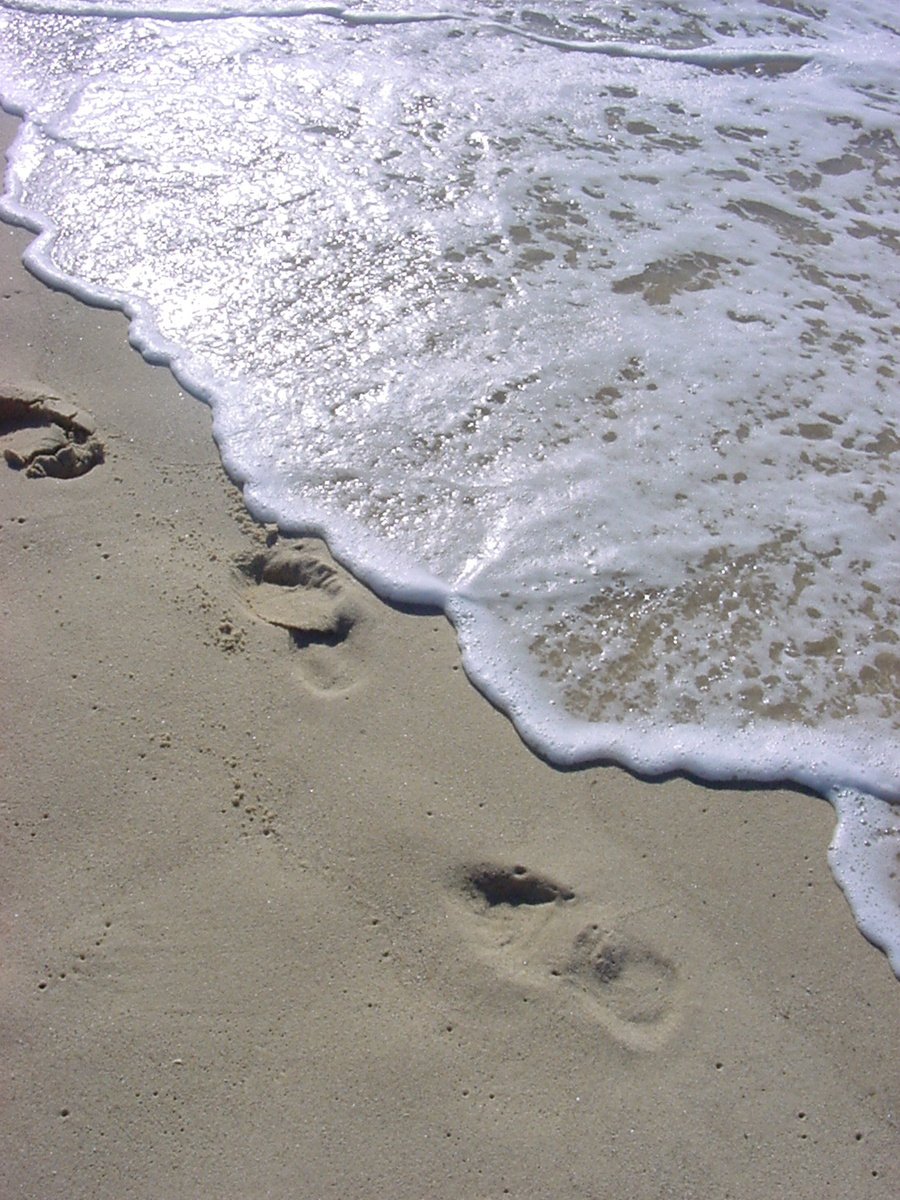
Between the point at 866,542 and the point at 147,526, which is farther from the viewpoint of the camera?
the point at 866,542

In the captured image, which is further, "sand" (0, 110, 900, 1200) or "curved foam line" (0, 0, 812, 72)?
"curved foam line" (0, 0, 812, 72)

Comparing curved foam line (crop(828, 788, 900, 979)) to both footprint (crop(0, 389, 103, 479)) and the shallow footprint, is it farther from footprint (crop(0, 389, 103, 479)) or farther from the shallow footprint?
footprint (crop(0, 389, 103, 479))

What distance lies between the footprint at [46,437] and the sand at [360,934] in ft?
0.85

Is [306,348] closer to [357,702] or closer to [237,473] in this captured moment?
[237,473]

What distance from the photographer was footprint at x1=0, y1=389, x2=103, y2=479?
9.92 feet

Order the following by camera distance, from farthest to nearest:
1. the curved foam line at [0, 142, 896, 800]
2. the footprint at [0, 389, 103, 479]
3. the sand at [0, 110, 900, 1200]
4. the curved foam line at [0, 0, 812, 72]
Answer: the curved foam line at [0, 0, 812, 72] < the footprint at [0, 389, 103, 479] < the curved foam line at [0, 142, 896, 800] < the sand at [0, 110, 900, 1200]

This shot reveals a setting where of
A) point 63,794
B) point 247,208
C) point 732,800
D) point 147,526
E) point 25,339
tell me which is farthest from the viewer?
point 247,208

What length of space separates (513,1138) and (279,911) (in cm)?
67

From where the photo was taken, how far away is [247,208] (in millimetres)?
4074

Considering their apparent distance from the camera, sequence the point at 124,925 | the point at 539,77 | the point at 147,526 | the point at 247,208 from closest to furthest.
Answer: the point at 124,925 → the point at 147,526 → the point at 247,208 → the point at 539,77

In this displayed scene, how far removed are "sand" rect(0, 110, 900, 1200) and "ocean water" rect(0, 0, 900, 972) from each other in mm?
221

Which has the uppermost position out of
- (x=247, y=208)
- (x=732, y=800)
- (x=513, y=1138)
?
(x=247, y=208)

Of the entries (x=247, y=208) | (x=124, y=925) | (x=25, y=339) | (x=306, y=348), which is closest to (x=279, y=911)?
(x=124, y=925)

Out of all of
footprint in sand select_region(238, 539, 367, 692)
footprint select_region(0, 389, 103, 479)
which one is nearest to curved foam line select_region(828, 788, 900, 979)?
footprint in sand select_region(238, 539, 367, 692)
